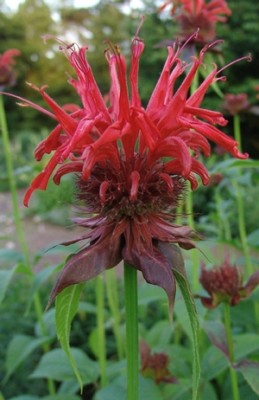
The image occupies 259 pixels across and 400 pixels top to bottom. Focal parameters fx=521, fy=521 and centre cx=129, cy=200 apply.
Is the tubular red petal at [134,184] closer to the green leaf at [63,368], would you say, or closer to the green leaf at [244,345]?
the green leaf at [244,345]

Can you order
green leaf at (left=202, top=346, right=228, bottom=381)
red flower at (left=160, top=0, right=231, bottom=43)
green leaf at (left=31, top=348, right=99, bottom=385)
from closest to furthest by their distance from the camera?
green leaf at (left=202, top=346, right=228, bottom=381) < green leaf at (left=31, top=348, right=99, bottom=385) < red flower at (left=160, top=0, right=231, bottom=43)

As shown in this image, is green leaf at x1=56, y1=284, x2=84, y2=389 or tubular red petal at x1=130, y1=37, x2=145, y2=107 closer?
green leaf at x1=56, y1=284, x2=84, y2=389

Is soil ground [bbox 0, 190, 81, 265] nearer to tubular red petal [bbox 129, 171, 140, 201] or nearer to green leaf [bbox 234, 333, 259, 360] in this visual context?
green leaf [bbox 234, 333, 259, 360]

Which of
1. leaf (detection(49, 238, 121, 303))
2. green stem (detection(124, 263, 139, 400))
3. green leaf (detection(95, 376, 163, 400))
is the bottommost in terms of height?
green leaf (detection(95, 376, 163, 400))

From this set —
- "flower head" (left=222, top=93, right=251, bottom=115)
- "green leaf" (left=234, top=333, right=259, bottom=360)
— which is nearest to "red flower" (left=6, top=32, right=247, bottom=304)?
"green leaf" (left=234, top=333, right=259, bottom=360)

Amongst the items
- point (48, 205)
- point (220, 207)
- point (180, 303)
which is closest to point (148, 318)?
point (220, 207)

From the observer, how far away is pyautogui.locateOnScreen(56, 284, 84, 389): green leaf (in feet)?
2.39

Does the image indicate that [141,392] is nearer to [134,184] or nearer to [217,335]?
[217,335]

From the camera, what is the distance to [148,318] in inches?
102

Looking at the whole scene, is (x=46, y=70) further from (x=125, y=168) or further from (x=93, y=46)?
(x=125, y=168)

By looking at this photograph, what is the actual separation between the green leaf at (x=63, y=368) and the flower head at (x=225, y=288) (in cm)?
48

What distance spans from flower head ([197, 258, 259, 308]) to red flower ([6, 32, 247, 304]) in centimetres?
25

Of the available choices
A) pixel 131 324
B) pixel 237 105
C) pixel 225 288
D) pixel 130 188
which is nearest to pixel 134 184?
pixel 130 188

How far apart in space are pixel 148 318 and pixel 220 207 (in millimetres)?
947
